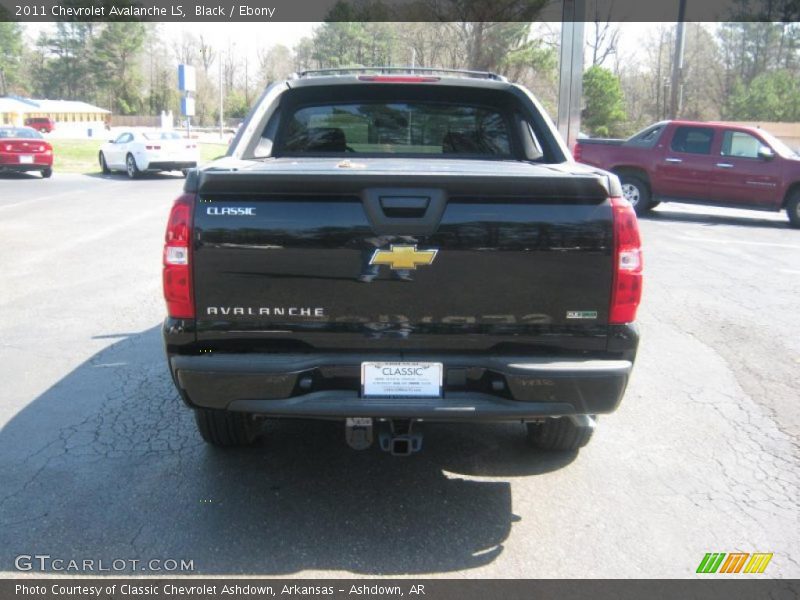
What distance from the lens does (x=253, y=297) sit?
3.02 metres

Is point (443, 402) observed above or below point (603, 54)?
below

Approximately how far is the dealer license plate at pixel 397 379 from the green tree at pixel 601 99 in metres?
36.4

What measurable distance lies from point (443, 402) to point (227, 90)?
94.2m

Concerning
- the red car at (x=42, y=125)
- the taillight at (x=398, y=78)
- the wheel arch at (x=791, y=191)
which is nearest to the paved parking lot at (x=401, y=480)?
the taillight at (x=398, y=78)

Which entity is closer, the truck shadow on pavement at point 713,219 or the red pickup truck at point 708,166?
the red pickup truck at point 708,166

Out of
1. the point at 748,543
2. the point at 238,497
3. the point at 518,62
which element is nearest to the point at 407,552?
the point at 238,497

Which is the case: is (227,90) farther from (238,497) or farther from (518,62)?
(238,497)

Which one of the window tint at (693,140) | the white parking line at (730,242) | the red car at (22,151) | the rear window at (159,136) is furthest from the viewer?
the rear window at (159,136)

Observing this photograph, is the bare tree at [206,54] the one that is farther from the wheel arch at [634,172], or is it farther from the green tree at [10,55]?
the wheel arch at [634,172]

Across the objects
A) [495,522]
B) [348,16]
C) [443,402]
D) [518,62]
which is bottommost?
[495,522]

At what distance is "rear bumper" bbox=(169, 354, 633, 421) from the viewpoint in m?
3.00

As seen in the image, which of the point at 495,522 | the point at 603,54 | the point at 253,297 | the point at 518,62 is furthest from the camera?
the point at 603,54

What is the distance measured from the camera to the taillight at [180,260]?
2984 mm

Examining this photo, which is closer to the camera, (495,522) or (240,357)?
(240,357)
